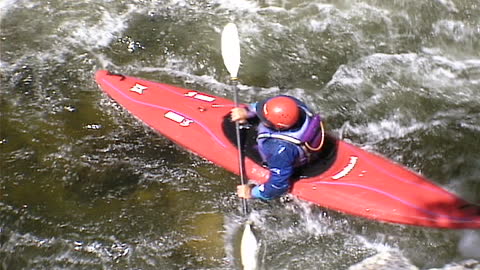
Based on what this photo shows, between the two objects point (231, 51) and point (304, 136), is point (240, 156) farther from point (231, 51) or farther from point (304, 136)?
point (231, 51)

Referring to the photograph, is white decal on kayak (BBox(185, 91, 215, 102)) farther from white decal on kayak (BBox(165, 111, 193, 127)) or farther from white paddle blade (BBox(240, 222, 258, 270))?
white paddle blade (BBox(240, 222, 258, 270))

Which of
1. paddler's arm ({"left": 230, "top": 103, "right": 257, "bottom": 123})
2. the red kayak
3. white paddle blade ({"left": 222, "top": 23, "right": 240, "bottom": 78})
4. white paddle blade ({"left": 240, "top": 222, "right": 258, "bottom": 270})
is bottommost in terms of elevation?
white paddle blade ({"left": 240, "top": 222, "right": 258, "bottom": 270})

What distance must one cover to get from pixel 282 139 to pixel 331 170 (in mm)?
626

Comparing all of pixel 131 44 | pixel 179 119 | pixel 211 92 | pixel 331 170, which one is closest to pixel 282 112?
pixel 331 170

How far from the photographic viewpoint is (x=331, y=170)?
455 cm

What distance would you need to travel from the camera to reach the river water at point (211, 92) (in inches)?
174

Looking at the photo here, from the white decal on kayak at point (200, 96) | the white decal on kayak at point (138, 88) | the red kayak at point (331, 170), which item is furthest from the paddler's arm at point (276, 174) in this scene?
the white decal on kayak at point (138, 88)

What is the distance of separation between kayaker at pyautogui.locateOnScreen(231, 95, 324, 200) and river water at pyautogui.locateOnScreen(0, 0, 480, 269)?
411 mm

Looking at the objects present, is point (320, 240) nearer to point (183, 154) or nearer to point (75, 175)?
point (183, 154)

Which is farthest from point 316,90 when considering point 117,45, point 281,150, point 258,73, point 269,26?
point 117,45

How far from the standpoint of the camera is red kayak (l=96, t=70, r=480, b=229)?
430 centimetres

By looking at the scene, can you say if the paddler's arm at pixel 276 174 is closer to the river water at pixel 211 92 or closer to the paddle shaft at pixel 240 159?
Answer: the paddle shaft at pixel 240 159

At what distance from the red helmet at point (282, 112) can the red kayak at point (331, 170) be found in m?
0.60

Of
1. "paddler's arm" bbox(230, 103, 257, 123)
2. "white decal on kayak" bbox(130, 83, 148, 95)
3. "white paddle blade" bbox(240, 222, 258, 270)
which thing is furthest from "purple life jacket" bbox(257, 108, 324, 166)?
"white decal on kayak" bbox(130, 83, 148, 95)
